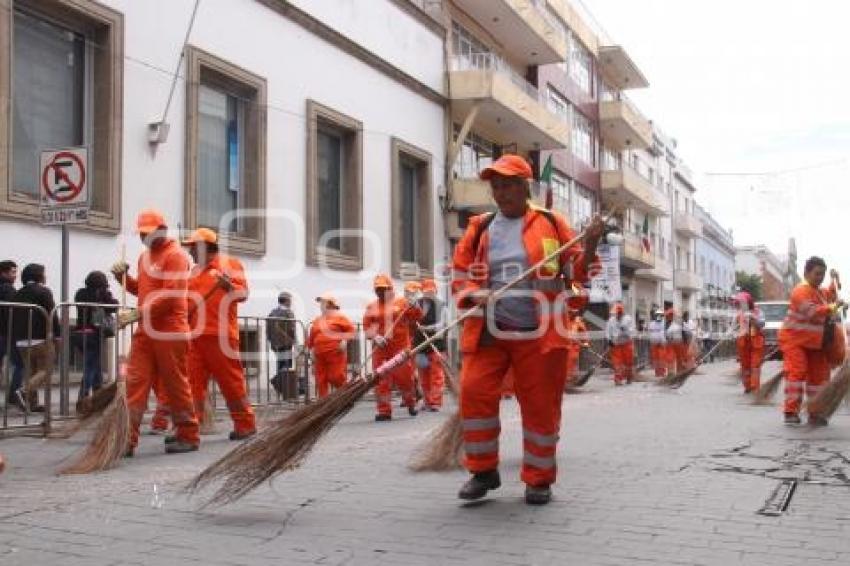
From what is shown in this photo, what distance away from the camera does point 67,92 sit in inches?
538

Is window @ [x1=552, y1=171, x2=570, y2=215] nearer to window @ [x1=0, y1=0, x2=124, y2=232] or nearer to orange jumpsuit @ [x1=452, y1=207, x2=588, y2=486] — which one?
window @ [x1=0, y1=0, x2=124, y2=232]

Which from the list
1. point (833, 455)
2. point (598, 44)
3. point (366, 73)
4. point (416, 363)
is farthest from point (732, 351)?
point (833, 455)

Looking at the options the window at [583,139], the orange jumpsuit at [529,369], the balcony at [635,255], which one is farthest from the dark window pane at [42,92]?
the balcony at [635,255]

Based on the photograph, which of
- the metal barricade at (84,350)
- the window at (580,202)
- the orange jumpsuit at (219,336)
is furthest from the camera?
the window at (580,202)

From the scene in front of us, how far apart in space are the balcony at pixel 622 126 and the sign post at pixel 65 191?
33.6 m

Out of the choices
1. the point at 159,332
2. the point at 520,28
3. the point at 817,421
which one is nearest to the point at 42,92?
the point at 159,332

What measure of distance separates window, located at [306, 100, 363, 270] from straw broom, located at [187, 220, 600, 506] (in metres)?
13.7

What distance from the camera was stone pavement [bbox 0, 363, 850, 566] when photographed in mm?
4324

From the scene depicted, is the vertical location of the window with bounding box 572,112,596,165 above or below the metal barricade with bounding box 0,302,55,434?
above

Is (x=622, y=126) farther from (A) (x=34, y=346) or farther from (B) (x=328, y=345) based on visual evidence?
(A) (x=34, y=346)

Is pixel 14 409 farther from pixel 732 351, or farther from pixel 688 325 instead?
pixel 732 351

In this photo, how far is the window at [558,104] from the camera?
34938mm

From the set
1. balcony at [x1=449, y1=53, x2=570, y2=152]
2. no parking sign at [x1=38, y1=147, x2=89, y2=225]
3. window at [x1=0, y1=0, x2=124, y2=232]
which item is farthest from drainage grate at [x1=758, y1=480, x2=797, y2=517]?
balcony at [x1=449, y1=53, x2=570, y2=152]

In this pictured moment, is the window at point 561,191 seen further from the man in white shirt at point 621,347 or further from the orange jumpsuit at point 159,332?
the orange jumpsuit at point 159,332
